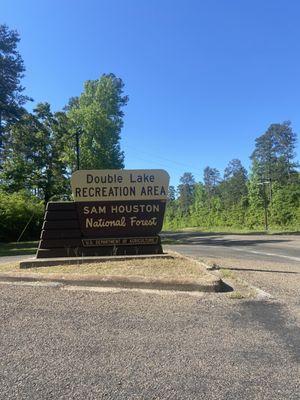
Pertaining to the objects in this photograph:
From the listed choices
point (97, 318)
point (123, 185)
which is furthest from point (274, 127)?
point (97, 318)

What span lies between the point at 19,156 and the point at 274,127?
63434 millimetres

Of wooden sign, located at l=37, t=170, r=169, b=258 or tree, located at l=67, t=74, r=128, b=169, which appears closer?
wooden sign, located at l=37, t=170, r=169, b=258

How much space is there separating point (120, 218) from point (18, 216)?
2603cm

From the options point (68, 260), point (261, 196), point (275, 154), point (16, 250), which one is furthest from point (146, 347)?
point (275, 154)

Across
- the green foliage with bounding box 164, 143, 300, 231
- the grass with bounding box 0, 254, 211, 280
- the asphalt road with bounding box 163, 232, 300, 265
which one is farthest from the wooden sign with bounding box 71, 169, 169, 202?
the green foliage with bounding box 164, 143, 300, 231

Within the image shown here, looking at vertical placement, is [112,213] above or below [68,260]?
above

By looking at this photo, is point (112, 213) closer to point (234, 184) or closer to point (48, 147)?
point (48, 147)

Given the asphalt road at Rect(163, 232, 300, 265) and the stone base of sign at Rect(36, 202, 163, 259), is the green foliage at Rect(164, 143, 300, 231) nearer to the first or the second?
the asphalt road at Rect(163, 232, 300, 265)

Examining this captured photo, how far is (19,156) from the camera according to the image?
42.1 metres

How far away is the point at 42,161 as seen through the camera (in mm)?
45344

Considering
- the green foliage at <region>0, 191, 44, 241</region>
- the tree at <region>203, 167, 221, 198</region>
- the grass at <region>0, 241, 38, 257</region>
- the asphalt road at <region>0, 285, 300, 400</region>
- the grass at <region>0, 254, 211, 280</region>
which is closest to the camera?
the asphalt road at <region>0, 285, 300, 400</region>

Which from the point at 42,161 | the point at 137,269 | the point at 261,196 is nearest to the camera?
the point at 137,269

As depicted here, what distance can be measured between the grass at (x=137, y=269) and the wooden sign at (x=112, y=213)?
1.16m

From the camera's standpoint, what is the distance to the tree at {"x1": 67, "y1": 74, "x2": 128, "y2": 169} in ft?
140
